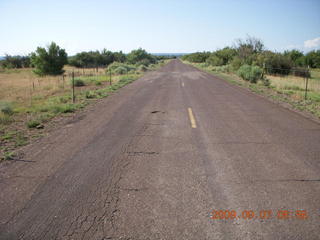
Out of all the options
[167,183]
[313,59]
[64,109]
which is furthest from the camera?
[313,59]

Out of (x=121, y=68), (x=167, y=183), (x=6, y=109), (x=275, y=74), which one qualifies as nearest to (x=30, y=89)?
(x=6, y=109)

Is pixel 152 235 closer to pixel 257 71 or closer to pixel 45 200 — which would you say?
pixel 45 200

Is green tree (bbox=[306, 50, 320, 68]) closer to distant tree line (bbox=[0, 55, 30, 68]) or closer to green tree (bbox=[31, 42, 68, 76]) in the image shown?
green tree (bbox=[31, 42, 68, 76])

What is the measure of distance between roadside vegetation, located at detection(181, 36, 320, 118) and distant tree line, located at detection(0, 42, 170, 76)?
78.9ft

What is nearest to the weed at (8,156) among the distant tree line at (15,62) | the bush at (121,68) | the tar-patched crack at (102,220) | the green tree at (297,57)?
the tar-patched crack at (102,220)

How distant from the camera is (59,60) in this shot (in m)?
37.7

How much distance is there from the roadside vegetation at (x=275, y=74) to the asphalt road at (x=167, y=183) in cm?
534

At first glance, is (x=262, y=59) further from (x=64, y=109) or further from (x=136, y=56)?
(x=136, y=56)

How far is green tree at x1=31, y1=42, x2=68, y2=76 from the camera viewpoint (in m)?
36.2

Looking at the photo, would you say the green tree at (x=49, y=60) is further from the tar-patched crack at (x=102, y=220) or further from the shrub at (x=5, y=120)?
the tar-patched crack at (x=102, y=220)

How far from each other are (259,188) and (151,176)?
183 centimetres

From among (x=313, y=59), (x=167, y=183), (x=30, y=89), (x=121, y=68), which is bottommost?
(x=167, y=183)

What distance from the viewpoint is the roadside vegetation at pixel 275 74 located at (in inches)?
521
